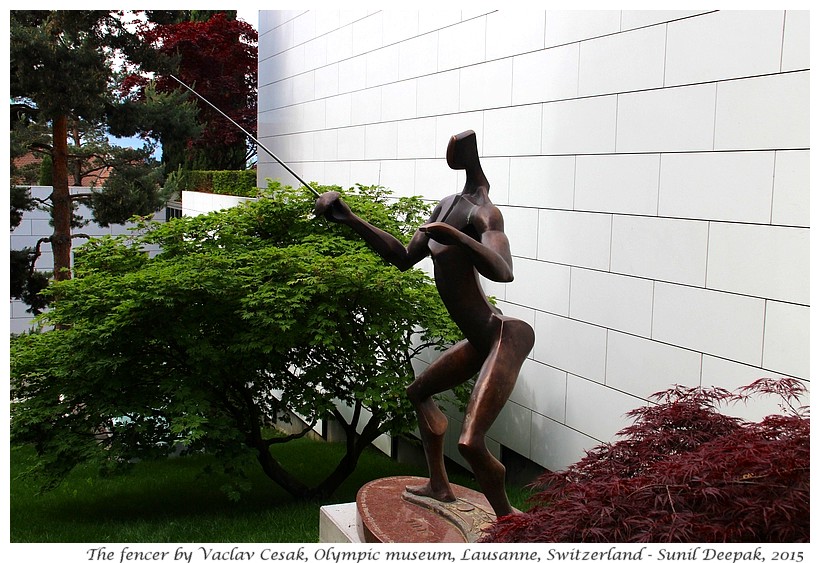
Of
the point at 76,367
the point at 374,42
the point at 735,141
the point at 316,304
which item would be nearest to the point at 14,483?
the point at 76,367

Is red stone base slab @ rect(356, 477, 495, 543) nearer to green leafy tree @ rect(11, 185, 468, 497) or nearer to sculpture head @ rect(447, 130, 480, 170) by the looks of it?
green leafy tree @ rect(11, 185, 468, 497)

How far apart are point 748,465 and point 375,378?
3886 millimetres

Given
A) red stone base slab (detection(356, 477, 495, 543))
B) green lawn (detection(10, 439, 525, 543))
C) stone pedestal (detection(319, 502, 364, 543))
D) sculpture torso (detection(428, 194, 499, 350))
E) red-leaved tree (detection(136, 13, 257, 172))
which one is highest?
red-leaved tree (detection(136, 13, 257, 172))

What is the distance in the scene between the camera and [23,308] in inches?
688

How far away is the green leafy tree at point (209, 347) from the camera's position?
246 inches

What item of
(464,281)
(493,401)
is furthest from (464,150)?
(493,401)

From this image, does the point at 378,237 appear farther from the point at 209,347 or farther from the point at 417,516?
the point at 209,347

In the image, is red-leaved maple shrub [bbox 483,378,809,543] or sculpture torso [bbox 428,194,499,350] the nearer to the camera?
red-leaved maple shrub [bbox 483,378,809,543]

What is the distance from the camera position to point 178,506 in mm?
7348

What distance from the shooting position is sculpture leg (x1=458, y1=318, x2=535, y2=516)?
4.01 meters

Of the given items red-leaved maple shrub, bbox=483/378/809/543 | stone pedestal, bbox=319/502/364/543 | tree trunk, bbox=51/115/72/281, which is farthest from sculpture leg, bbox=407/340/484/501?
tree trunk, bbox=51/115/72/281

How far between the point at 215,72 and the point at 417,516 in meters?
21.2

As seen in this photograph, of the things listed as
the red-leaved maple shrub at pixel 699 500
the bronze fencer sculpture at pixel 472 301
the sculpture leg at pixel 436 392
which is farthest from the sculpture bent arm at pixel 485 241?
the red-leaved maple shrub at pixel 699 500

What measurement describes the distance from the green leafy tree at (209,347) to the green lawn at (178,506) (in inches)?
17.3
